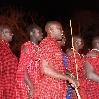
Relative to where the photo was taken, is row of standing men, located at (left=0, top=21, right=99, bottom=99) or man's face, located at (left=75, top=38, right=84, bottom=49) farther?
man's face, located at (left=75, top=38, right=84, bottom=49)

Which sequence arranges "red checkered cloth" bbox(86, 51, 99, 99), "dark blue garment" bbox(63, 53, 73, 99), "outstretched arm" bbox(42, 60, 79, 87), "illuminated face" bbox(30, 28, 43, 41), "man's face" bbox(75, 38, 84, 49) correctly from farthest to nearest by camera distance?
"man's face" bbox(75, 38, 84, 49) → "illuminated face" bbox(30, 28, 43, 41) → "red checkered cloth" bbox(86, 51, 99, 99) → "dark blue garment" bbox(63, 53, 73, 99) → "outstretched arm" bbox(42, 60, 79, 87)

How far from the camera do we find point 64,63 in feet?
15.3

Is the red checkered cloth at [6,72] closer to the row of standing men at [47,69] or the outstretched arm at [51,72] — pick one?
the row of standing men at [47,69]

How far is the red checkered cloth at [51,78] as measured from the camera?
450 cm

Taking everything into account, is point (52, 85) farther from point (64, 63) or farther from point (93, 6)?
point (93, 6)

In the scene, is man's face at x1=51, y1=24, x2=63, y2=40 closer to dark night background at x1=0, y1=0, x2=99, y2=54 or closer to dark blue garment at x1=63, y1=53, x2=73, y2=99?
dark blue garment at x1=63, y1=53, x2=73, y2=99

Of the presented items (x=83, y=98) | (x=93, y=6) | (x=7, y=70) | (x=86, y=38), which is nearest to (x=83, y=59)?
(x=83, y=98)

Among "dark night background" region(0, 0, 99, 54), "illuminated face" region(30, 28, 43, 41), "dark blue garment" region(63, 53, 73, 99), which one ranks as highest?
"dark night background" region(0, 0, 99, 54)

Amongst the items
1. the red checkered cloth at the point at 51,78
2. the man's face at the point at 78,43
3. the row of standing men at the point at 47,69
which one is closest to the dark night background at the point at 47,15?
the man's face at the point at 78,43

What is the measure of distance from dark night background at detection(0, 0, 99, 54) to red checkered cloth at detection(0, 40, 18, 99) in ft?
9.04

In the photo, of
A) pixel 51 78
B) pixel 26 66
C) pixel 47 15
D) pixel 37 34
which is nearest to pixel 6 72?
pixel 26 66

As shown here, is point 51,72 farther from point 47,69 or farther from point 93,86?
point 93,86

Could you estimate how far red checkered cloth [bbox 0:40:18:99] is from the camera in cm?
514

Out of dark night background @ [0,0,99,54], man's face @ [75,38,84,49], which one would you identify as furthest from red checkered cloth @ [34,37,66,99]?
dark night background @ [0,0,99,54]
